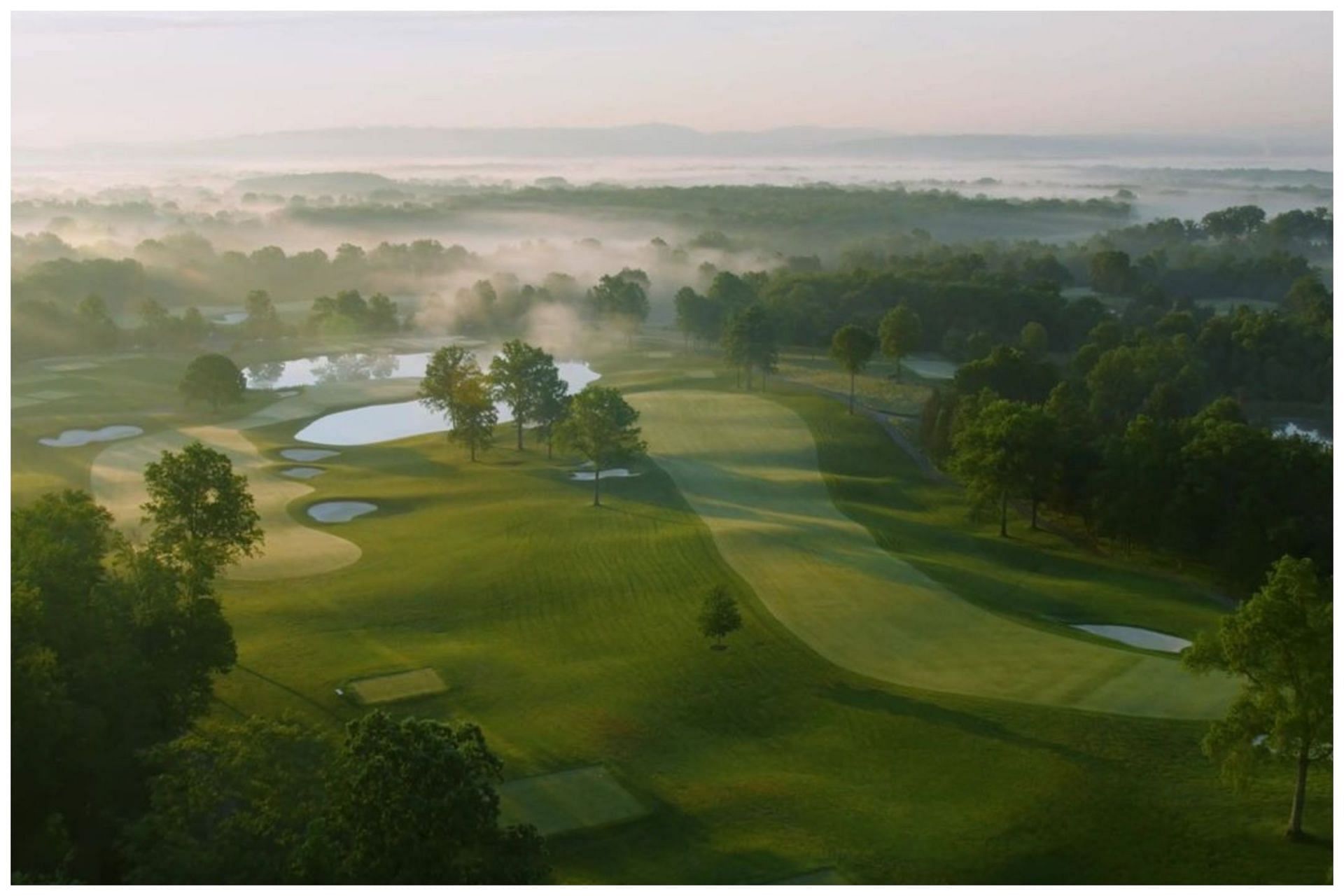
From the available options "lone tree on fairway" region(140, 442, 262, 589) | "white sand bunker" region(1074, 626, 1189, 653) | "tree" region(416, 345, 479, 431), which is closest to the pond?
"tree" region(416, 345, 479, 431)

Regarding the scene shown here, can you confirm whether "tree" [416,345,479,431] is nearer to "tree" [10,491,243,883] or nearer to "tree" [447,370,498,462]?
"tree" [447,370,498,462]

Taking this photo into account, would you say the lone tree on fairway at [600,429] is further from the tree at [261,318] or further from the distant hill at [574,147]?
the tree at [261,318]

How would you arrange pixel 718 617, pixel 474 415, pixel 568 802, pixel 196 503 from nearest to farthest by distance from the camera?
pixel 568 802
pixel 718 617
pixel 196 503
pixel 474 415

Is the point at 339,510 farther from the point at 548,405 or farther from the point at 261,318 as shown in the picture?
the point at 261,318

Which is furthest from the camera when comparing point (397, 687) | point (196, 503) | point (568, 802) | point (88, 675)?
point (196, 503)

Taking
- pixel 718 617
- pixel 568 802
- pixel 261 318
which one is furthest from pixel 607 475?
pixel 261 318

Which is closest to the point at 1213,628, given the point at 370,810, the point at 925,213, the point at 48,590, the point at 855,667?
the point at 855,667
